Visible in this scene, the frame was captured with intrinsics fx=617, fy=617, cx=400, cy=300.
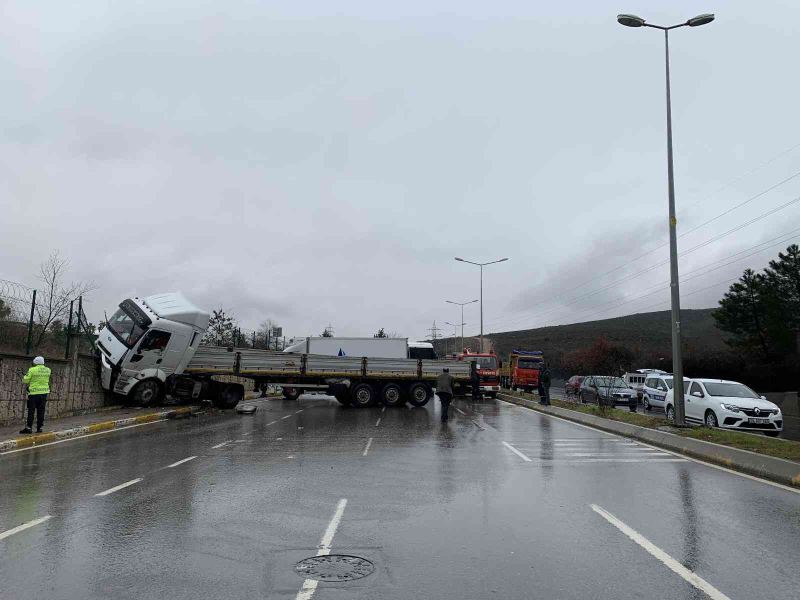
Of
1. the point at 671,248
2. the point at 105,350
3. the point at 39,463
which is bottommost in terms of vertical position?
the point at 39,463

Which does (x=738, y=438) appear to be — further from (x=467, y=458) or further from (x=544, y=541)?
(x=544, y=541)

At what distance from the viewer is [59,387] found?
18625 mm

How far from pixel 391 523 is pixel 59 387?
51.0 feet

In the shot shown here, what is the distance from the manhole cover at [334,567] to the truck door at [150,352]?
18064mm

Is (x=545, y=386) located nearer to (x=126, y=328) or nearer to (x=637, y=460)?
(x=637, y=460)

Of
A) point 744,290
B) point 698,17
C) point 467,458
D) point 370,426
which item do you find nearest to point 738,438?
point 467,458

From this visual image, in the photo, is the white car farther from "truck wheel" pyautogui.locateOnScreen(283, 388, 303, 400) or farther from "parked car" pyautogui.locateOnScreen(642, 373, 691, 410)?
"truck wheel" pyautogui.locateOnScreen(283, 388, 303, 400)

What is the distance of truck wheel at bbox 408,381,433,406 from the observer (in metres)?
27.0

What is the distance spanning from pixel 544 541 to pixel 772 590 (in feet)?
6.57

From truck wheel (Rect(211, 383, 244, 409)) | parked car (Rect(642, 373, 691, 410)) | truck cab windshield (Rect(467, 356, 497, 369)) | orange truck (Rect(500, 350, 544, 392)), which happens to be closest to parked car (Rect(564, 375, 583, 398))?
orange truck (Rect(500, 350, 544, 392))

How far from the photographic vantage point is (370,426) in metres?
18.3

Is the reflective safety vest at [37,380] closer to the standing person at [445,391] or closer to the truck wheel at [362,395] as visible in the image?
the standing person at [445,391]

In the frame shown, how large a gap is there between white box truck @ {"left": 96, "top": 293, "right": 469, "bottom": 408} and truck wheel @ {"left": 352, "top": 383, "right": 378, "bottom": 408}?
0.04 m

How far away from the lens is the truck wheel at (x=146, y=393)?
2198 cm
